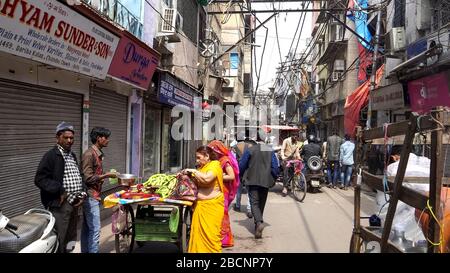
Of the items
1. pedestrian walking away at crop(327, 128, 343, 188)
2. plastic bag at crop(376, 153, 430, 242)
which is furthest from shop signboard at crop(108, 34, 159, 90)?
pedestrian walking away at crop(327, 128, 343, 188)

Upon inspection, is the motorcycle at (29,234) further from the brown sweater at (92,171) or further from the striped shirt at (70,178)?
the brown sweater at (92,171)

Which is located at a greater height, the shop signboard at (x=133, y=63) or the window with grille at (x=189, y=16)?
the window with grille at (x=189, y=16)

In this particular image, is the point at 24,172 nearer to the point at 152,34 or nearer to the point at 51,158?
the point at 51,158

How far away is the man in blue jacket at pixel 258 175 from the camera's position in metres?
7.27

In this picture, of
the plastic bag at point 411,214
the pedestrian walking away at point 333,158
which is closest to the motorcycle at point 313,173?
the pedestrian walking away at point 333,158

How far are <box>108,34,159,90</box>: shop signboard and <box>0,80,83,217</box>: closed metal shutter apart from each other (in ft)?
5.24

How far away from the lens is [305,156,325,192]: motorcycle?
12.3 meters

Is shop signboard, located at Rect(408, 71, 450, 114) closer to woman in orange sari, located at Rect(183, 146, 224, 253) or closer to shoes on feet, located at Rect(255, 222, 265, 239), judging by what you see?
shoes on feet, located at Rect(255, 222, 265, 239)

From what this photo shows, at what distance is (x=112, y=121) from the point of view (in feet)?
31.1

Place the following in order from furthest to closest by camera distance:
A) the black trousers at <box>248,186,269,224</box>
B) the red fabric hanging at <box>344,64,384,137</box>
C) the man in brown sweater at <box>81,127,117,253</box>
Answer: the red fabric hanging at <box>344,64,384,137</box> → the black trousers at <box>248,186,269,224</box> → the man in brown sweater at <box>81,127,117,253</box>

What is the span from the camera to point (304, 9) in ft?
44.6

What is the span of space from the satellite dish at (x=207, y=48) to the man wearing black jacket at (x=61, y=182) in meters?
13.3
